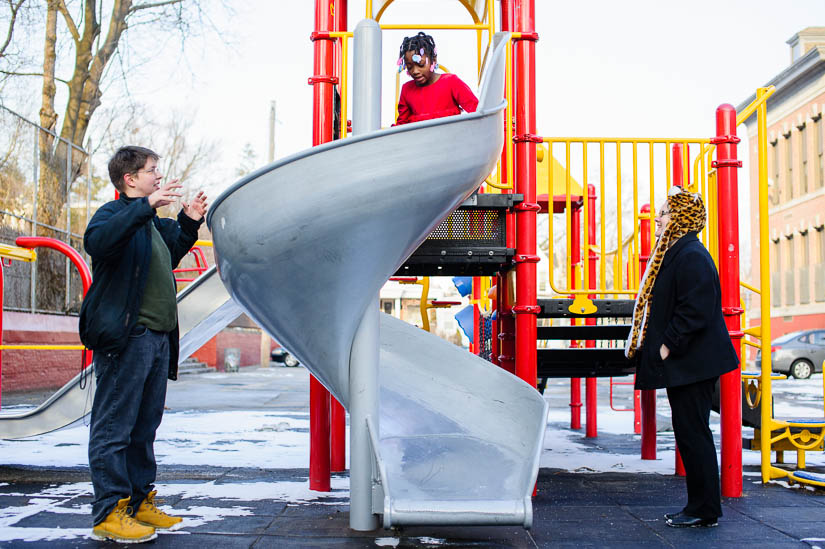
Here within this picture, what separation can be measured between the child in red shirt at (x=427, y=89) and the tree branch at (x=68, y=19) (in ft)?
49.1

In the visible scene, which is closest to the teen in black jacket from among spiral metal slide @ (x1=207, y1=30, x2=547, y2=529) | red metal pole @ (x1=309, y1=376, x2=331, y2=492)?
spiral metal slide @ (x1=207, y1=30, x2=547, y2=529)

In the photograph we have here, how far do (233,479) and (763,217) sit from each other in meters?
3.70

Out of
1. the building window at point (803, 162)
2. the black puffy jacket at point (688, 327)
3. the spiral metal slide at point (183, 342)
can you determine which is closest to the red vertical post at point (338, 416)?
the spiral metal slide at point (183, 342)

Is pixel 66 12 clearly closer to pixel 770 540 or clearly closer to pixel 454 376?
pixel 454 376

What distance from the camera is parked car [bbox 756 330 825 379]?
2170cm

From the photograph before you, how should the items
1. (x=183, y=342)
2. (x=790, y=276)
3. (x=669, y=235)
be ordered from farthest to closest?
(x=790, y=276)
(x=183, y=342)
(x=669, y=235)

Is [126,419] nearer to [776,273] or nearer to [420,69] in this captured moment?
[420,69]

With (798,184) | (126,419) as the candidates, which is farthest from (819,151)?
(126,419)

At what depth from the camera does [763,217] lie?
4875 millimetres

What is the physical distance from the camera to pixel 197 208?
12.5 feet

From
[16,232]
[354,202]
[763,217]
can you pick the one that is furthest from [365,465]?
[16,232]

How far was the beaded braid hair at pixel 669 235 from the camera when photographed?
4.12 metres

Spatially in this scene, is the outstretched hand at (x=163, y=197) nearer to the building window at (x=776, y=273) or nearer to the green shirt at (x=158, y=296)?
the green shirt at (x=158, y=296)

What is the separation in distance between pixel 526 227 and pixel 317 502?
195 centimetres
